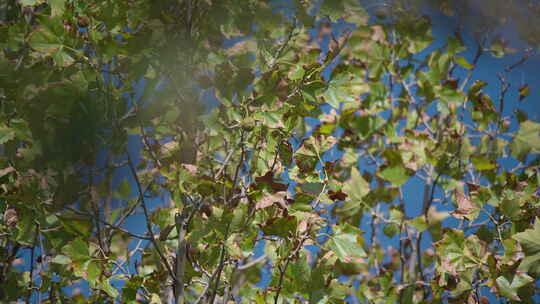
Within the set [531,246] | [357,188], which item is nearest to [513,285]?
[531,246]

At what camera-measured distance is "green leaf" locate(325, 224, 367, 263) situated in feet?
3.39

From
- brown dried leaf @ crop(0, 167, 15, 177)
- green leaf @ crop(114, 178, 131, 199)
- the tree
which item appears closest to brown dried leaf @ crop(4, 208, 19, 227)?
the tree

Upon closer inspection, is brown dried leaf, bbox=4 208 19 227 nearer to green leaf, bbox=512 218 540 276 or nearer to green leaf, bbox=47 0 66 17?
green leaf, bbox=47 0 66 17

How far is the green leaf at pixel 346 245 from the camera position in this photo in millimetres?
1032

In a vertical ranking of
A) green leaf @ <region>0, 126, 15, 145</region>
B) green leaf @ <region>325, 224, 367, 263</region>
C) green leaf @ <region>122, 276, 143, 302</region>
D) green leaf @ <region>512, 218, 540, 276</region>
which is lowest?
green leaf @ <region>512, 218, 540, 276</region>

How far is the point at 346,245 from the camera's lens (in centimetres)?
105

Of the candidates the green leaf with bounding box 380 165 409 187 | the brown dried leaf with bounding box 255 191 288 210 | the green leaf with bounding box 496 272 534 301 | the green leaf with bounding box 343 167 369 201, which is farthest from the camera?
the green leaf with bounding box 380 165 409 187

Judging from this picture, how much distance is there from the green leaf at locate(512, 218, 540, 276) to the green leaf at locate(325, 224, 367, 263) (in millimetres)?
360

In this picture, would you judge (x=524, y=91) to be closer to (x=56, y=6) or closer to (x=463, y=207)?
(x=463, y=207)

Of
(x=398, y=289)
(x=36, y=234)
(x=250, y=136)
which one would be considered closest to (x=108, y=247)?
(x=36, y=234)

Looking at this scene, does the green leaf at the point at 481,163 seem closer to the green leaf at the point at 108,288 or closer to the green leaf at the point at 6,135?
the green leaf at the point at 108,288

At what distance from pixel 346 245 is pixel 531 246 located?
1.38 feet

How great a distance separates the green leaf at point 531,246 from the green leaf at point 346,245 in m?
0.36

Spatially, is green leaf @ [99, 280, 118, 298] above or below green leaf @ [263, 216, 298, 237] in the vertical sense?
below
